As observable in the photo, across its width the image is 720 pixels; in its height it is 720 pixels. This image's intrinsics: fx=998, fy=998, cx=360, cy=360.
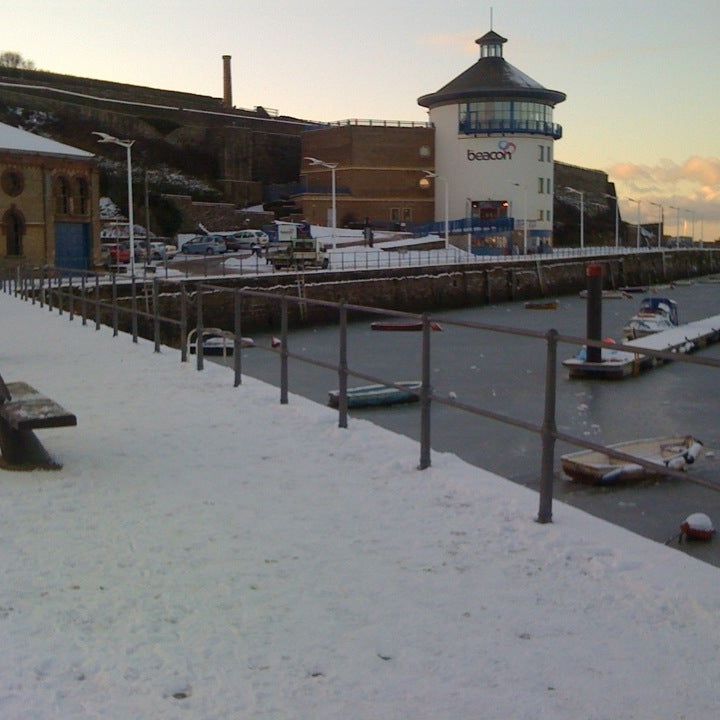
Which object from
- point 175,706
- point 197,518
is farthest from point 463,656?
point 197,518

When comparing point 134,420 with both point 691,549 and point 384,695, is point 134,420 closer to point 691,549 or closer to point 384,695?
point 384,695

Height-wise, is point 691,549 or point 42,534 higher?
point 42,534

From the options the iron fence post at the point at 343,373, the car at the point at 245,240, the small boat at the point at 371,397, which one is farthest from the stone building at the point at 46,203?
the iron fence post at the point at 343,373

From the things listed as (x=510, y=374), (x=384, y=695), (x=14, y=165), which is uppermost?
(x=14, y=165)

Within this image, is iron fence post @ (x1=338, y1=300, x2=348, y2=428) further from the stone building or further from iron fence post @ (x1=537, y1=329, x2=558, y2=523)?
the stone building

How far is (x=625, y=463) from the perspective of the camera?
16.2 m

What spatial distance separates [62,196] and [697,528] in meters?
43.5

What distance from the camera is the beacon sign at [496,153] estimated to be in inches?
3588

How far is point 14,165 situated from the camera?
1877 inches

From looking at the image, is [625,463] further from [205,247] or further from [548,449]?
[205,247]

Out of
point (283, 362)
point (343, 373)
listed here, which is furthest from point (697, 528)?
point (343, 373)

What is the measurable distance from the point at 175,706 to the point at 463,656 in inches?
48.3

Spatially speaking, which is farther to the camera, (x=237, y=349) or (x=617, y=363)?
(x=617, y=363)

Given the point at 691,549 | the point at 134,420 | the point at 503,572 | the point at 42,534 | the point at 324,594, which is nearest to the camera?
the point at 324,594
